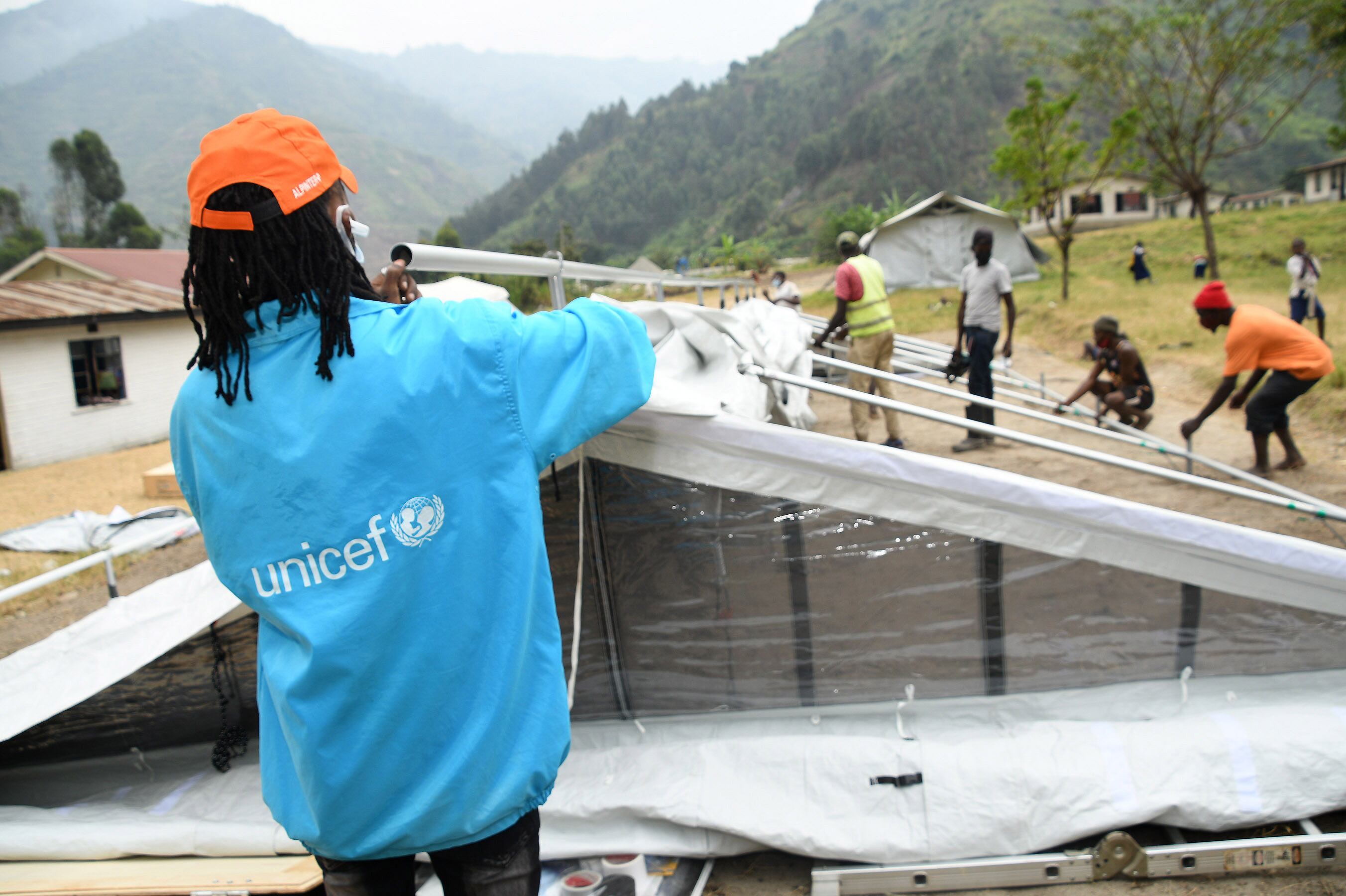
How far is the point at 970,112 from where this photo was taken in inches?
2697

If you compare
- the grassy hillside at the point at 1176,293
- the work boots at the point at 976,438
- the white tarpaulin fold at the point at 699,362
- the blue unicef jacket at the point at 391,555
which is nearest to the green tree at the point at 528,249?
the white tarpaulin fold at the point at 699,362

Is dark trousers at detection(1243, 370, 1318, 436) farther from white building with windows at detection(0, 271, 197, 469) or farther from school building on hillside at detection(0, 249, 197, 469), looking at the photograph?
white building with windows at detection(0, 271, 197, 469)

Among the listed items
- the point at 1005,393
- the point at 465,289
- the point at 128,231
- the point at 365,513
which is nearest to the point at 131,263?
the point at 465,289

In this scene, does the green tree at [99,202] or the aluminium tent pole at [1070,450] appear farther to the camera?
the green tree at [99,202]

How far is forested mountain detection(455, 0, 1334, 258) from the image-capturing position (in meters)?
65.7

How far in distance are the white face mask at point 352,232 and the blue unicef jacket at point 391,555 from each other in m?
0.13

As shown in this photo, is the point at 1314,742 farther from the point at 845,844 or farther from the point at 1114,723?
the point at 845,844

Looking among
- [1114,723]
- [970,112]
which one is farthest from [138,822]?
[970,112]

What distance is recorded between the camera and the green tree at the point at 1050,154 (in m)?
18.7

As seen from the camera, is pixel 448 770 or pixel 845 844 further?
pixel 845 844

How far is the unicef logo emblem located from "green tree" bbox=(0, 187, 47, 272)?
60.9m

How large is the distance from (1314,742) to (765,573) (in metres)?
1.55

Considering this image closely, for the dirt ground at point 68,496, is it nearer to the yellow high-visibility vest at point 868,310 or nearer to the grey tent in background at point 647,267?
the grey tent in background at point 647,267

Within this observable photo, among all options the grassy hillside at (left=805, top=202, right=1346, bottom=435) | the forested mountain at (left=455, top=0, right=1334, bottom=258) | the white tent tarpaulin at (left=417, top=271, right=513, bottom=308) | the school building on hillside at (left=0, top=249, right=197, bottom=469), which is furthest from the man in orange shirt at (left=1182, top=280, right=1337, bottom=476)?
the forested mountain at (left=455, top=0, right=1334, bottom=258)
